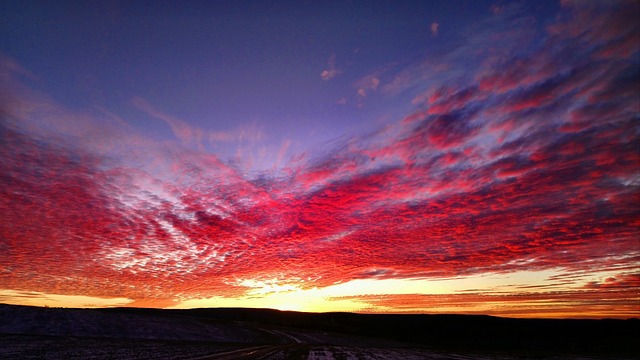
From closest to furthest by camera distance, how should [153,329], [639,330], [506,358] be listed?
[506,358], [153,329], [639,330]

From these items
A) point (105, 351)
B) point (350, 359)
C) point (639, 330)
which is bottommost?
point (639, 330)

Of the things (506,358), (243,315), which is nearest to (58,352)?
(506,358)

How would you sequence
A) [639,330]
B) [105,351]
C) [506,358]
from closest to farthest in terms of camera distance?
[105,351] → [506,358] → [639,330]

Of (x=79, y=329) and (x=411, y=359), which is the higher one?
(x=79, y=329)

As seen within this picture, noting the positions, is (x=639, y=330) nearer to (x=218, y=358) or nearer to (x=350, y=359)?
(x=350, y=359)

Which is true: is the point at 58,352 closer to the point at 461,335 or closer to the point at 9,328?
the point at 9,328

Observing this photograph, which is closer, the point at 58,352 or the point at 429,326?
the point at 58,352

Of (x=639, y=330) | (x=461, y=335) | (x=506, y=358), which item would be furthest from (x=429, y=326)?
(x=506, y=358)

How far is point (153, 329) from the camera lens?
179 feet

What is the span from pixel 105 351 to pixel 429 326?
9020 cm

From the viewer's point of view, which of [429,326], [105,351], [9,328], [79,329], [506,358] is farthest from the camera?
[429,326]

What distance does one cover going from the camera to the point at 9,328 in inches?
1740

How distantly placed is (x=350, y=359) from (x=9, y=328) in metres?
46.6

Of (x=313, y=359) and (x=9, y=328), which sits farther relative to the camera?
(x=9, y=328)
